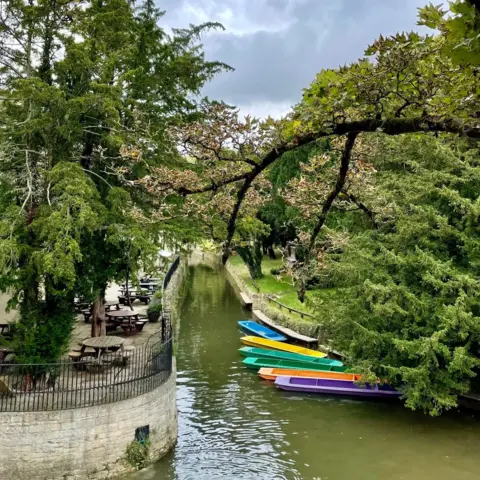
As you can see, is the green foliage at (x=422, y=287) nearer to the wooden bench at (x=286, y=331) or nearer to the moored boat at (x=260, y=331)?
the wooden bench at (x=286, y=331)

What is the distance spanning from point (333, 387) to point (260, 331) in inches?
323

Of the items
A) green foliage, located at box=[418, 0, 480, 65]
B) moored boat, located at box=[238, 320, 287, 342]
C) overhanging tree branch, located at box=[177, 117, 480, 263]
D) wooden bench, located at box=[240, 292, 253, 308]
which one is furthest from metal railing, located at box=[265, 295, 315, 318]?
green foliage, located at box=[418, 0, 480, 65]

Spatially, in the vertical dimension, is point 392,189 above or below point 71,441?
above

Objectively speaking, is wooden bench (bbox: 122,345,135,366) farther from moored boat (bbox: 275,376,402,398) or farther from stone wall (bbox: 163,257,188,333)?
stone wall (bbox: 163,257,188,333)

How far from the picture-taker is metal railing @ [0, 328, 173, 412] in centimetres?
997

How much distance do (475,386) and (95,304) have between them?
1233 centimetres

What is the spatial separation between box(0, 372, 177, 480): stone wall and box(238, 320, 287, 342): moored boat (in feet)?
42.8

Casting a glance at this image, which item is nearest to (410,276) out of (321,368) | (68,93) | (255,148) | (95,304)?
(321,368)

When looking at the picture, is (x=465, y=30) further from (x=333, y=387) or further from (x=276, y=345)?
(x=276, y=345)

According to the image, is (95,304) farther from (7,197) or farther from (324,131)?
(324,131)

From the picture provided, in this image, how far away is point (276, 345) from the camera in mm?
22125

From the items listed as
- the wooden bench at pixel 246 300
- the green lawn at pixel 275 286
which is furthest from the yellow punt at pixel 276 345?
the wooden bench at pixel 246 300

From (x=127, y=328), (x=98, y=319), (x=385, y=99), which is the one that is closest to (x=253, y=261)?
(x=127, y=328)

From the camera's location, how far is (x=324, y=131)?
10.9 feet
